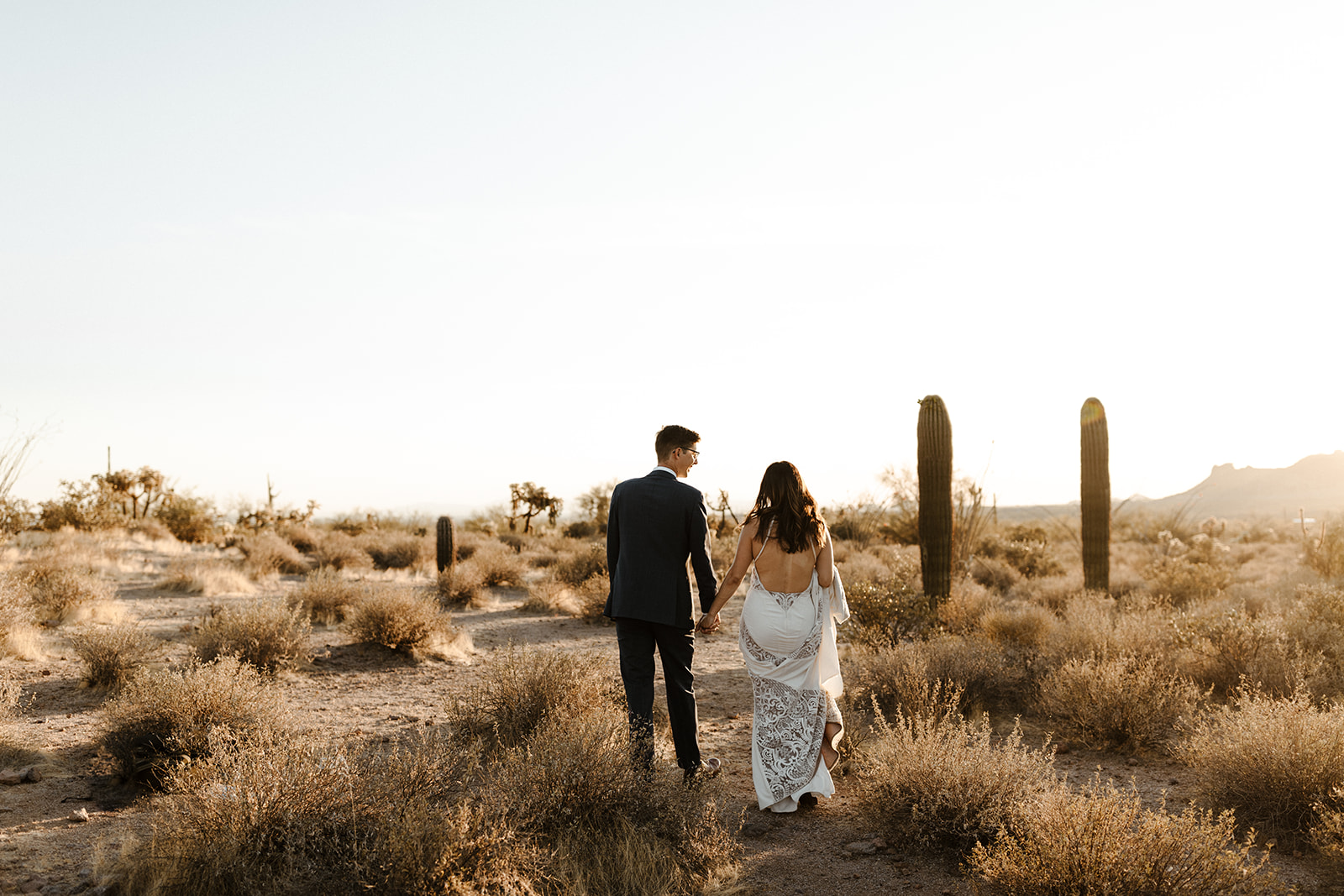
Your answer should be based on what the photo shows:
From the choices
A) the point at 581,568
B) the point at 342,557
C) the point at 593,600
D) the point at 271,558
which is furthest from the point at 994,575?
the point at 271,558

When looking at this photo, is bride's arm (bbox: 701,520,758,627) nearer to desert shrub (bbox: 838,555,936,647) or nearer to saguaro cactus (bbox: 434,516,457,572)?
desert shrub (bbox: 838,555,936,647)

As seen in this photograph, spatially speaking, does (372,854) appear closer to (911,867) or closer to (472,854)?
(472,854)

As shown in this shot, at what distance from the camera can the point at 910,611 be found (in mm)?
10164

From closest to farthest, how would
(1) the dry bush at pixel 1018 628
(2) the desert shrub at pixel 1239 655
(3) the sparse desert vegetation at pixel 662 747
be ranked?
(3) the sparse desert vegetation at pixel 662 747
(2) the desert shrub at pixel 1239 655
(1) the dry bush at pixel 1018 628

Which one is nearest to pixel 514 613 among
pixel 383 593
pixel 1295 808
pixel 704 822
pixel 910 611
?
pixel 383 593

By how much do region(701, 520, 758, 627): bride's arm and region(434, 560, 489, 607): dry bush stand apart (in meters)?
10.5

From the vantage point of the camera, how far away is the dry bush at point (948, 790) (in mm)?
4566

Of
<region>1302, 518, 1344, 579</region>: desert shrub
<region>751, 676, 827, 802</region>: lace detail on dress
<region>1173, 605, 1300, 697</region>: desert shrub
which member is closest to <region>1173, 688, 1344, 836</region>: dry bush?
<region>1173, 605, 1300, 697</region>: desert shrub

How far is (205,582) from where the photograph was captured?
15.1 meters

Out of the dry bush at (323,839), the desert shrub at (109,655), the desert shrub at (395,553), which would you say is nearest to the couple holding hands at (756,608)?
the dry bush at (323,839)

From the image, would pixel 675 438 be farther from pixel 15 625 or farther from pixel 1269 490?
pixel 1269 490

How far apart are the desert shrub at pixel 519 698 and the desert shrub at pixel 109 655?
3820mm

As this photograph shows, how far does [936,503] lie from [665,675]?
749 centimetres

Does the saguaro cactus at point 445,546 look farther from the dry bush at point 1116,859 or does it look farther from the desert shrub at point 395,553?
the dry bush at point 1116,859
